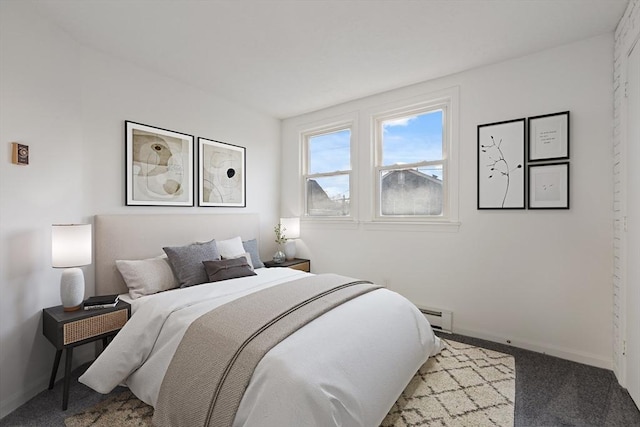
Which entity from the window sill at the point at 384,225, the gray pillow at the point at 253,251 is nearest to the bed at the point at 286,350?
the gray pillow at the point at 253,251

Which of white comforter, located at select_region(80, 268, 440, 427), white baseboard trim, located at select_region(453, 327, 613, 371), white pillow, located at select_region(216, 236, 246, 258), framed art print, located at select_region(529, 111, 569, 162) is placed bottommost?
white baseboard trim, located at select_region(453, 327, 613, 371)

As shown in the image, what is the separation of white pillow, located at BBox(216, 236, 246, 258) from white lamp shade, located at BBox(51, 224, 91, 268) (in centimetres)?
123

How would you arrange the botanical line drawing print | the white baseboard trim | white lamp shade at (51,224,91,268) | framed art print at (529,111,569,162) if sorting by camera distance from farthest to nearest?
the botanical line drawing print
framed art print at (529,111,569,162)
the white baseboard trim
white lamp shade at (51,224,91,268)

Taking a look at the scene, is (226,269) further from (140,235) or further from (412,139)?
(412,139)

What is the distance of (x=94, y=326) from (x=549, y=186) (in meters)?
3.67

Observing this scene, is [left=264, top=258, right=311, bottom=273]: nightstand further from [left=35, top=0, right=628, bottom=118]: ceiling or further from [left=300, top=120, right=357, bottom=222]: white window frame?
[left=35, top=0, right=628, bottom=118]: ceiling

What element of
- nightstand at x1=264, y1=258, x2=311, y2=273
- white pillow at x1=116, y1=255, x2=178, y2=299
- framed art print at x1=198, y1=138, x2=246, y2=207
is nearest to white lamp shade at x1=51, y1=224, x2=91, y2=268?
white pillow at x1=116, y1=255, x2=178, y2=299

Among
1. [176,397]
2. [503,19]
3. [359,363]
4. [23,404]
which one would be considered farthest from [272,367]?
[503,19]

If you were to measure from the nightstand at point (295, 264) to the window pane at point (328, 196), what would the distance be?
68 centimetres

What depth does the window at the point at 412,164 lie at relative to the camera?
3352 millimetres

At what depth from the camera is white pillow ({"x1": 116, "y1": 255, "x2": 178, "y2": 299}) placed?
8.32 ft

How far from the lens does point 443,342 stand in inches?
112

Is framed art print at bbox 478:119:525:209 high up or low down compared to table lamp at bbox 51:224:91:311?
up

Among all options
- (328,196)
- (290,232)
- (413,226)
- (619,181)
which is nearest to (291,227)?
(290,232)
